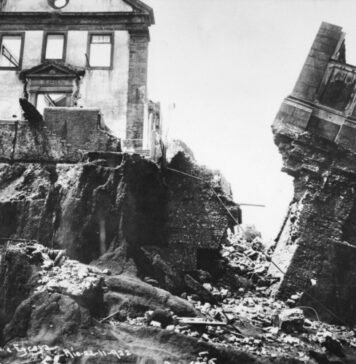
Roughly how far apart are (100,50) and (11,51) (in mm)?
3404

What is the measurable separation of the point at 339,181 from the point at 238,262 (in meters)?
3.34

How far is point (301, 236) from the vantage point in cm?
1207

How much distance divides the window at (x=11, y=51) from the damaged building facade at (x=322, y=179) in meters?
11.0

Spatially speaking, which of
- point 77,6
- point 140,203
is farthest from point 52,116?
point 77,6

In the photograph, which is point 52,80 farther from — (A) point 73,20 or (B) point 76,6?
(B) point 76,6

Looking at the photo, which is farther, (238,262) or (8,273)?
(238,262)

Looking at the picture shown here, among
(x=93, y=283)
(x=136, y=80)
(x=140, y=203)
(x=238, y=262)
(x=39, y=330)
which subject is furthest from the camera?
(x=136, y=80)

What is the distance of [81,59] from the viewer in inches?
739

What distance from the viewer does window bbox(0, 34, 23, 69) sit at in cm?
1902

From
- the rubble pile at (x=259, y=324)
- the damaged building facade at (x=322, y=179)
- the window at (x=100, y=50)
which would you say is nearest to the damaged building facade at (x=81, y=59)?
the window at (x=100, y=50)

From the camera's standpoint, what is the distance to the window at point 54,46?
62.5 feet

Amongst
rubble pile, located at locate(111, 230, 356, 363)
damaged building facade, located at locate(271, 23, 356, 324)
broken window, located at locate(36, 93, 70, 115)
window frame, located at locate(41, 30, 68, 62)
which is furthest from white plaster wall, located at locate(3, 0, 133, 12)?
rubble pile, located at locate(111, 230, 356, 363)

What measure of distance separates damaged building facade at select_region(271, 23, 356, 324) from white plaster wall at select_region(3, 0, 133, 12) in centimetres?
914

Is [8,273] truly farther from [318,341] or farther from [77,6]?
[77,6]
